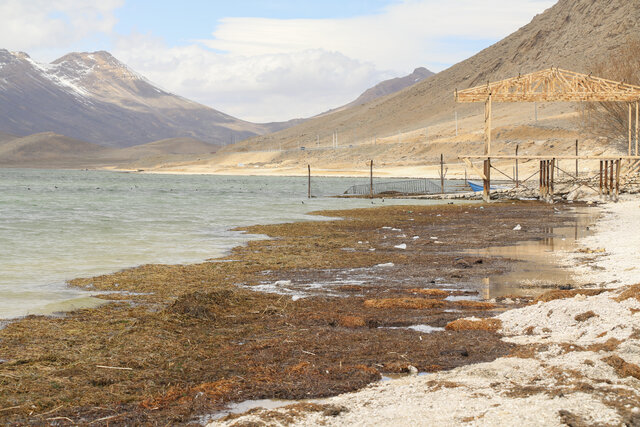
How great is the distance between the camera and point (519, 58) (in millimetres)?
171125

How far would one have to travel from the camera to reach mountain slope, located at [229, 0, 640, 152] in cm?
14700

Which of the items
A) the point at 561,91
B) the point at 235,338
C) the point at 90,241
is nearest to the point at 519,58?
the point at 561,91

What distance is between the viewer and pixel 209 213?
3772 centimetres

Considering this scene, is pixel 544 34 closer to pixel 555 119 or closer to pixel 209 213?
pixel 555 119

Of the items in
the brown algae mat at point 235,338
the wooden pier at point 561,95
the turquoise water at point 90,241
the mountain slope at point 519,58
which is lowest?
the turquoise water at point 90,241

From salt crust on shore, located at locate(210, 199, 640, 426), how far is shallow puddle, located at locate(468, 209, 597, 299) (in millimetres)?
3150

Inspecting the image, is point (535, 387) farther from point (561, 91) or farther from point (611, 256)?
point (561, 91)

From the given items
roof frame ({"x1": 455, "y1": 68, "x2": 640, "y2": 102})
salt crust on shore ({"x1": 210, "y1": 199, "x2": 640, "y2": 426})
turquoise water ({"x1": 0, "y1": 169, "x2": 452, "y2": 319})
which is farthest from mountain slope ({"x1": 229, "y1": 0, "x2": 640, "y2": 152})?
salt crust on shore ({"x1": 210, "y1": 199, "x2": 640, "y2": 426})

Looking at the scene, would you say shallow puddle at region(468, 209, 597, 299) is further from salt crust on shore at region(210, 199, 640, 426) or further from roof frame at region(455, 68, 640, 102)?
roof frame at region(455, 68, 640, 102)

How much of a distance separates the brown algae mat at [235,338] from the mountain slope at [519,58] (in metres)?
136

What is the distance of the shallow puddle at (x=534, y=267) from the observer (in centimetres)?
1253

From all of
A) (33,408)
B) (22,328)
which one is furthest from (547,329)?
(22,328)

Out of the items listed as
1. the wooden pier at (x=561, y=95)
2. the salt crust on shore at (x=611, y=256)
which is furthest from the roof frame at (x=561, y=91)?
the salt crust on shore at (x=611, y=256)

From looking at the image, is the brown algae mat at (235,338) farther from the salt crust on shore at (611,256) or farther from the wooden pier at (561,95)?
the wooden pier at (561,95)
